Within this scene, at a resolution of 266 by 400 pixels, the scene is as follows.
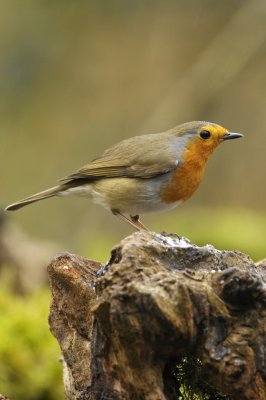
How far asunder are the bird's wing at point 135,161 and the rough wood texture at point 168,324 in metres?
2.67

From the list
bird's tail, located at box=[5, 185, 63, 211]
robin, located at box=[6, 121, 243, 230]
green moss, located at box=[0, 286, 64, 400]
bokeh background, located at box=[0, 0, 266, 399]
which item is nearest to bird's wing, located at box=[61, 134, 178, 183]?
robin, located at box=[6, 121, 243, 230]

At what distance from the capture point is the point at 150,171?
4.90 m

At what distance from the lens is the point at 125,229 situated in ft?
35.6

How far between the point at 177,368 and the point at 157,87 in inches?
373

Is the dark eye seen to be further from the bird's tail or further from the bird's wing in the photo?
the bird's tail

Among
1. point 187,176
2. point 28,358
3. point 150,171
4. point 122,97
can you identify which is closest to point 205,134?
point 187,176

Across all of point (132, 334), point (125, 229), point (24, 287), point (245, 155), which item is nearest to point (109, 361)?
point (132, 334)

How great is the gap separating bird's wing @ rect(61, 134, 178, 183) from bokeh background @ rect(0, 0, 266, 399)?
6.63 ft

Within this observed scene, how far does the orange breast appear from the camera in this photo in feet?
16.0

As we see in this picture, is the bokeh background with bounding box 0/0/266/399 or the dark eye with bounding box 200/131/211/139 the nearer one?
the dark eye with bounding box 200/131/211/139

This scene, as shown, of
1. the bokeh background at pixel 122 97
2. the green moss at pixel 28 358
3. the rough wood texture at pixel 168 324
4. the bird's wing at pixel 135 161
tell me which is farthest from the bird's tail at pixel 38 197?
the rough wood texture at pixel 168 324

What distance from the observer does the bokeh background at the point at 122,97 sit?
27.7 feet

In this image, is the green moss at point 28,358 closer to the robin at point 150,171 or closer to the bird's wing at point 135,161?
the robin at point 150,171

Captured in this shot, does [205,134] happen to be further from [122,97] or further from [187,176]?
[122,97]
